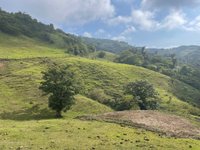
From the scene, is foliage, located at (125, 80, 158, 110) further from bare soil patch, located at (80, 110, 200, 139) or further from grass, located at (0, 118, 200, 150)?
grass, located at (0, 118, 200, 150)

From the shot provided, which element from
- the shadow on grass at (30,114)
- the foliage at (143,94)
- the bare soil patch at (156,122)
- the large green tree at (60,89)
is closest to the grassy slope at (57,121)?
the shadow on grass at (30,114)

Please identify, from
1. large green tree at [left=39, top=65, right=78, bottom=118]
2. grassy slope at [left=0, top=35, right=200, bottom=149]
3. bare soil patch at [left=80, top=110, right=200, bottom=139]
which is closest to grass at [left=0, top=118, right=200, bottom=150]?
grassy slope at [left=0, top=35, right=200, bottom=149]

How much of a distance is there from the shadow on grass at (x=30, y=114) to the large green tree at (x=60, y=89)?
247 centimetres

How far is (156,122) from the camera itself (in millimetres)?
57906

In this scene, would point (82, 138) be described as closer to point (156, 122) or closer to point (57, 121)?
point (57, 121)

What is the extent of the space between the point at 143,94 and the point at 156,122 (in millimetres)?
39999

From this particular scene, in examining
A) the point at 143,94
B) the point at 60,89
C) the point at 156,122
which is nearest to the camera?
the point at 156,122

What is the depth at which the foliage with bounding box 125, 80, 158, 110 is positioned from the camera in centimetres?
9516

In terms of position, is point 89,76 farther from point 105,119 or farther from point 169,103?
point 105,119

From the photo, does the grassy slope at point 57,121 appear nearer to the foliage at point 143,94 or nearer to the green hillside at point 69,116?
the green hillside at point 69,116

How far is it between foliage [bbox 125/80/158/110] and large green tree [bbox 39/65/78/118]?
25188 mm

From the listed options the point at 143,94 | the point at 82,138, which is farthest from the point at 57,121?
the point at 143,94

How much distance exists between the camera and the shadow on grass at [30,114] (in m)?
67.8

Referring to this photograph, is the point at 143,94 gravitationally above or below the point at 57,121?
below
